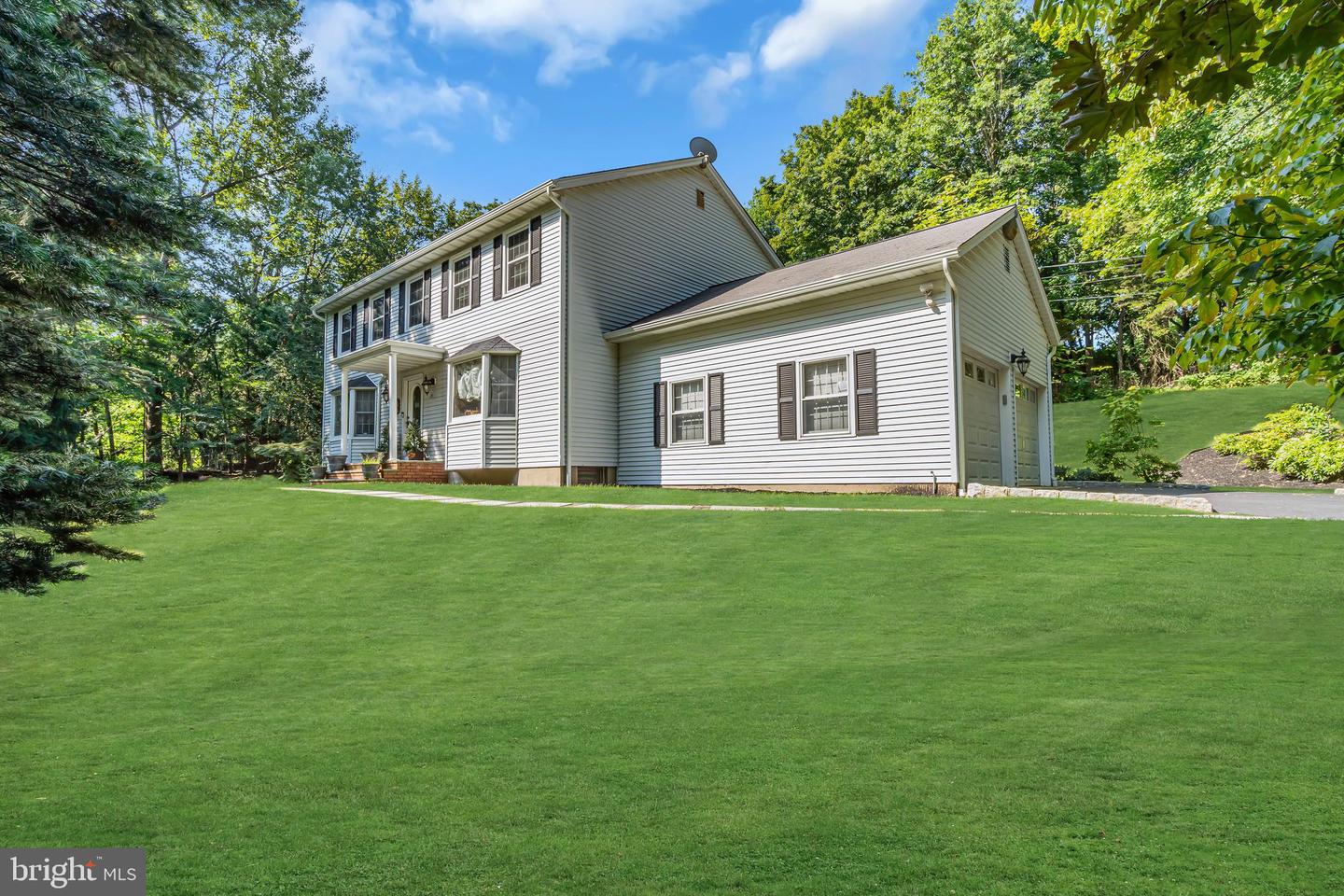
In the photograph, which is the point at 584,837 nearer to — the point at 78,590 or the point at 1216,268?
the point at 1216,268

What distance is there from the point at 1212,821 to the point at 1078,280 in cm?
3251

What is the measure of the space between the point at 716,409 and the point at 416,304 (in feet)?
36.2

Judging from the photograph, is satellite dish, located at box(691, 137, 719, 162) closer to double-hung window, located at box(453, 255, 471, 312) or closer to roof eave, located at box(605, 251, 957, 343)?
roof eave, located at box(605, 251, 957, 343)

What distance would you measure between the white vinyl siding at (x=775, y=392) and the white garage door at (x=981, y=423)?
0.91 m

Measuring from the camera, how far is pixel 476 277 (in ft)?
64.1

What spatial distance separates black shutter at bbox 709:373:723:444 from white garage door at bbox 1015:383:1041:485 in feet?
20.7

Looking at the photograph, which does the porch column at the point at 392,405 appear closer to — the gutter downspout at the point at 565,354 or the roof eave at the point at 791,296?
the gutter downspout at the point at 565,354

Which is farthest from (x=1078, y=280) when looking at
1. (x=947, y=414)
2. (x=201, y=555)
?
(x=201, y=555)

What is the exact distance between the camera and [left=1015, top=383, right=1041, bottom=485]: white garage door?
16.3 metres

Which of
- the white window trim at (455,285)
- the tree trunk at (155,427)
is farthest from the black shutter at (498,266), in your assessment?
the tree trunk at (155,427)

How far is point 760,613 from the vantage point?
6.53m

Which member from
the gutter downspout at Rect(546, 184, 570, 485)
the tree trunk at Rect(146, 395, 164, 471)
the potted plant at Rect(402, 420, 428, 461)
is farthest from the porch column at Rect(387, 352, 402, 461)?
the tree trunk at Rect(146, 395, 164, 471)

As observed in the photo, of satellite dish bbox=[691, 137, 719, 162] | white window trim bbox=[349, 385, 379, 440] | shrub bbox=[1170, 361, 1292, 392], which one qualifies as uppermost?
satellite dish bbox=[691, 137, 719, 162]

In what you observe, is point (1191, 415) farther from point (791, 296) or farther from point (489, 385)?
point (489, 385)
